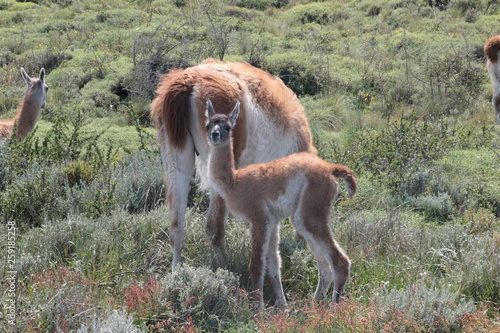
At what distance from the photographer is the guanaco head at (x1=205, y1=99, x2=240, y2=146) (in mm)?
5035

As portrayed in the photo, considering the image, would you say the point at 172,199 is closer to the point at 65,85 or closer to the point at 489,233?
the point at 489,233

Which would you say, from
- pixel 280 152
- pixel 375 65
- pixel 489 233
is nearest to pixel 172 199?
pixel 280 152

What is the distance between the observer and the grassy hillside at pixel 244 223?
461cm

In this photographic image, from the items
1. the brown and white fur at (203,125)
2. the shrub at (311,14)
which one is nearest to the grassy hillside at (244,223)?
the brown and white fur at (203,125)

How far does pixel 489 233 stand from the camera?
20.4ft

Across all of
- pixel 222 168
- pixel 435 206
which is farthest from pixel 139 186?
pixel 435 206

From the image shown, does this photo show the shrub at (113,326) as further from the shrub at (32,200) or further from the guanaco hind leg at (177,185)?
the shrub at (32,200)

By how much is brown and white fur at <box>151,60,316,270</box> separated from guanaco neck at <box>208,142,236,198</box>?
487 mm

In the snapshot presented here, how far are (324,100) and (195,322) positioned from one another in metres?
8.75

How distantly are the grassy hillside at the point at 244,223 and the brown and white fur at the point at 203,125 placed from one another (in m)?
0.53

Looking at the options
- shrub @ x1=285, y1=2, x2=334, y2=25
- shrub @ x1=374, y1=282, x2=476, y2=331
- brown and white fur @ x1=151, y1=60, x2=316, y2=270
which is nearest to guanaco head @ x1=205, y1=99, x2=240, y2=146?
brown and white fur @ x1=151, y1=60, x2=316, y2=270

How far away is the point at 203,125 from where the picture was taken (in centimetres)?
568

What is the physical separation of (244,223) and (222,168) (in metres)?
1.68

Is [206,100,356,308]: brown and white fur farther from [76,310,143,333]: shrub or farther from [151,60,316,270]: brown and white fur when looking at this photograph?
[76,310,143,333]: shrub
